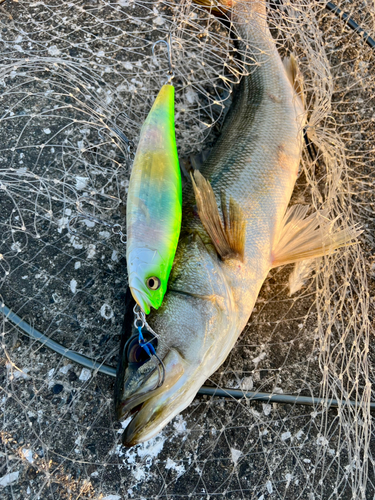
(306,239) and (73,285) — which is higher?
(306,239)

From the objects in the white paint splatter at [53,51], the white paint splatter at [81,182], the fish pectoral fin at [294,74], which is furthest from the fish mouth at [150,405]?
the white paint splatter at [53,51]

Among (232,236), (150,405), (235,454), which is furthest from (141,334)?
(235,454)

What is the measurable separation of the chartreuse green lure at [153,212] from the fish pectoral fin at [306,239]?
834 mm

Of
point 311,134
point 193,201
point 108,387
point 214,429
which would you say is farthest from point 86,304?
point 311,134

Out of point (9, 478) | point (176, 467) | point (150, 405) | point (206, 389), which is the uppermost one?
point (150, 405)

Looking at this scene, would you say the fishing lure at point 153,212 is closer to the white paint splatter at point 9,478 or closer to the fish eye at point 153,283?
the fish eye at point 153,283

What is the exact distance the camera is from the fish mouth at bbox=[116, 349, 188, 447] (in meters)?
1.49

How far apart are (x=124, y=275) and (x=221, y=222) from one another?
84 centimetres

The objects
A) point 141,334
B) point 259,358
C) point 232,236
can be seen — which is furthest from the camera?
point 259,358

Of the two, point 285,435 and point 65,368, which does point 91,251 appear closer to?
point 65,368

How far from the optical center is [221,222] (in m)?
1.88

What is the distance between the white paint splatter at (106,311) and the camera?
89.0 inches

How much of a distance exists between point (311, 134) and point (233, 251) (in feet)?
3.95

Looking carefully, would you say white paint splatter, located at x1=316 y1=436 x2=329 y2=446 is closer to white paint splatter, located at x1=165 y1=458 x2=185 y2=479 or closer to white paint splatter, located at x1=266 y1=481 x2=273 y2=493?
white paint splatter, located at x1=266 y1=481 x2=273 y2=493
